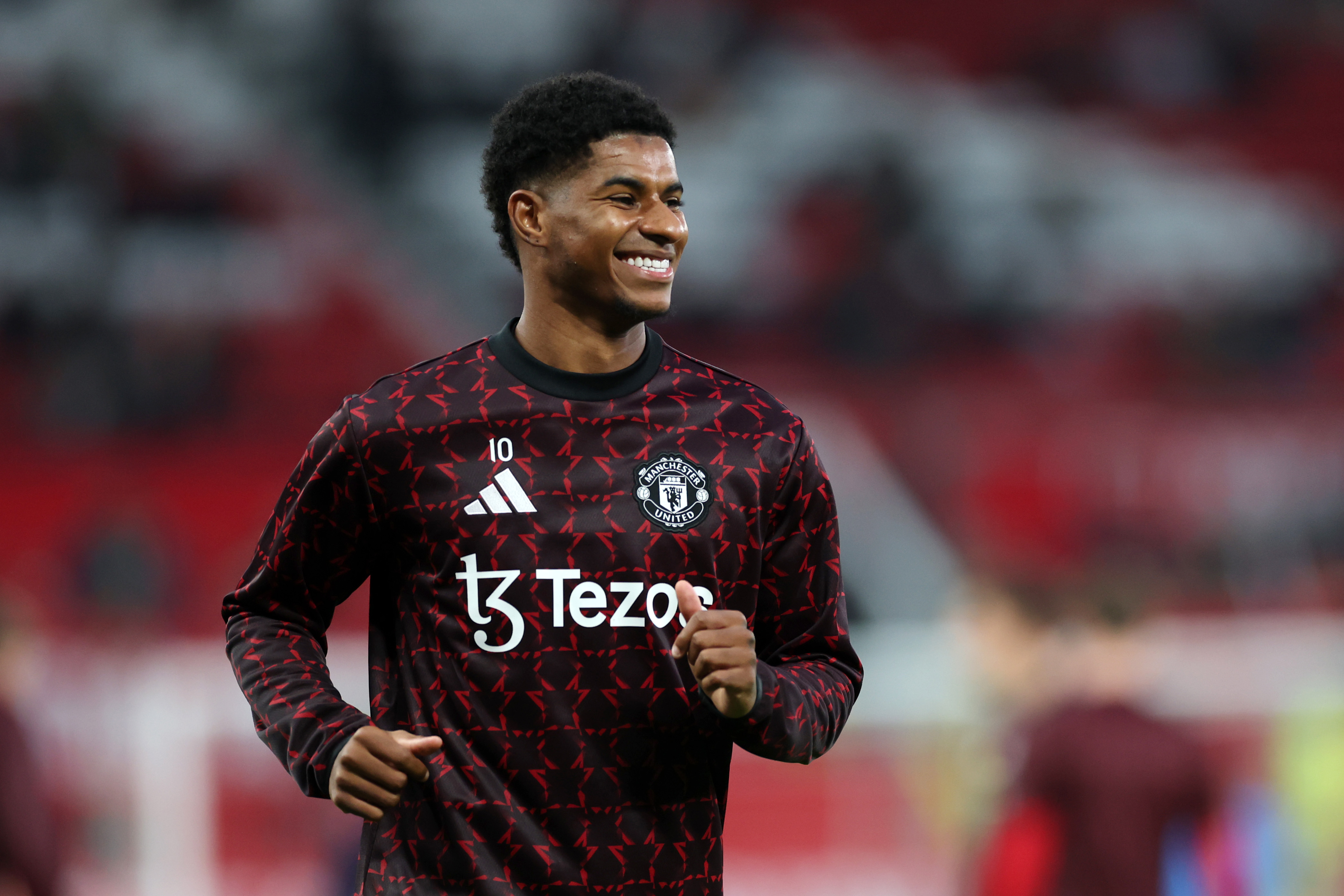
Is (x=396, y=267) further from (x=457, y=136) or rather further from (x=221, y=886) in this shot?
(x=221, y=886)

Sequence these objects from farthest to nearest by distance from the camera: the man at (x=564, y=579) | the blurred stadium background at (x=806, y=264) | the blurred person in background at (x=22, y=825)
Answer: the blurred stadium background at (x=806, y=264) → the blurred person in background at (x=22, y=825) → the man at (x=564, y=579)

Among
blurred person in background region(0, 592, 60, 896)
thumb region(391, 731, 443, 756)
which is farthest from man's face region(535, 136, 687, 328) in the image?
blurred person in background region(0, 592, 60, 896)

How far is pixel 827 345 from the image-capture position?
10211 mm

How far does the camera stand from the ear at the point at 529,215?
220 centimetres

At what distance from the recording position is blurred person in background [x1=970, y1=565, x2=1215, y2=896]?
4.37 metres

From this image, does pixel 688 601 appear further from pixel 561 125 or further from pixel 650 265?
pixel 561 125

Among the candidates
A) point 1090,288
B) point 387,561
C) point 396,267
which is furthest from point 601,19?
point 387,561

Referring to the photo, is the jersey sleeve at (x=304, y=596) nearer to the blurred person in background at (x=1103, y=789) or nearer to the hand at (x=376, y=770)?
the hand at (x=376, y=770)

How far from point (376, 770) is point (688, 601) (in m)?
0.40

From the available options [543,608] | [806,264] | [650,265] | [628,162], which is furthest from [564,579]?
[806,264]

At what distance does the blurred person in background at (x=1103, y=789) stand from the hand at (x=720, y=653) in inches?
111

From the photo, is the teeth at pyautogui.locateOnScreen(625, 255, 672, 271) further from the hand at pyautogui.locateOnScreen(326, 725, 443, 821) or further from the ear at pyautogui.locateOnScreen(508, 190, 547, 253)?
the hand at pyautogui.locateOnScreen(326, 725, 443, 821)

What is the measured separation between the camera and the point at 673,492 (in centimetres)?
206

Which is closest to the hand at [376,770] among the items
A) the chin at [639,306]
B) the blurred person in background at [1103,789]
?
the chin at [639,306]
